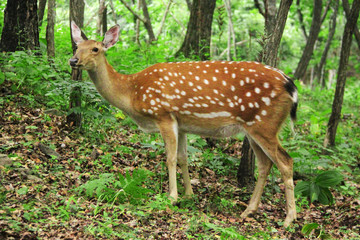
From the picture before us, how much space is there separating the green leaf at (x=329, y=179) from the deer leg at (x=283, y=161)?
1214 mm

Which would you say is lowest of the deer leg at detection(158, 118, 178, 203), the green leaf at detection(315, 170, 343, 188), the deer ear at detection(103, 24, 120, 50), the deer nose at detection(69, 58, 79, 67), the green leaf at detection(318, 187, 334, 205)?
the green leaf at detection(318, 187, 334, 205)

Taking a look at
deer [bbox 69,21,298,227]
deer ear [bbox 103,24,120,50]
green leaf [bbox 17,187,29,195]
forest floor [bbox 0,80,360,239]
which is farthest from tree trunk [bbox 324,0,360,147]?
green leaf [bbox 17,187,29,195]

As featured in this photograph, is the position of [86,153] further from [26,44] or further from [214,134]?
[26,44]

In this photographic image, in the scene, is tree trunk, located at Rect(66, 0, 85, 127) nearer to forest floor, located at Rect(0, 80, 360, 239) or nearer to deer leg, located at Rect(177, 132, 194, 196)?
forest floor, located at Rect(0, 80, 360, 239)

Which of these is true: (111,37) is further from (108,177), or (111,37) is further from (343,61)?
(343,61)

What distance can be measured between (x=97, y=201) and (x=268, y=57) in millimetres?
3751

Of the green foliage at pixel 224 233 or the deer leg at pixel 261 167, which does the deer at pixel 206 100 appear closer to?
the deer leg at pixel 261 167

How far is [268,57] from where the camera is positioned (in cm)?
726

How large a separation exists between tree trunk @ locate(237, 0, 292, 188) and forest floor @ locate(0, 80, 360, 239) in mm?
251

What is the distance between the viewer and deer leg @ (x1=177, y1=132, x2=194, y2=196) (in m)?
6.65

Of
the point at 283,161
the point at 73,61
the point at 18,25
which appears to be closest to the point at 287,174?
the point at 283,161

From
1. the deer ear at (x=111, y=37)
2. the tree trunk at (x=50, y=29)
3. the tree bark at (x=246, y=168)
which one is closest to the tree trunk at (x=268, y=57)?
the tree bark at (x=246, y=168)

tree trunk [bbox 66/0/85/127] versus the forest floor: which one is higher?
tree trunk [bbox 66/0/85/127]

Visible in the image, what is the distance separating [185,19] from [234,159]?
1778 cm
